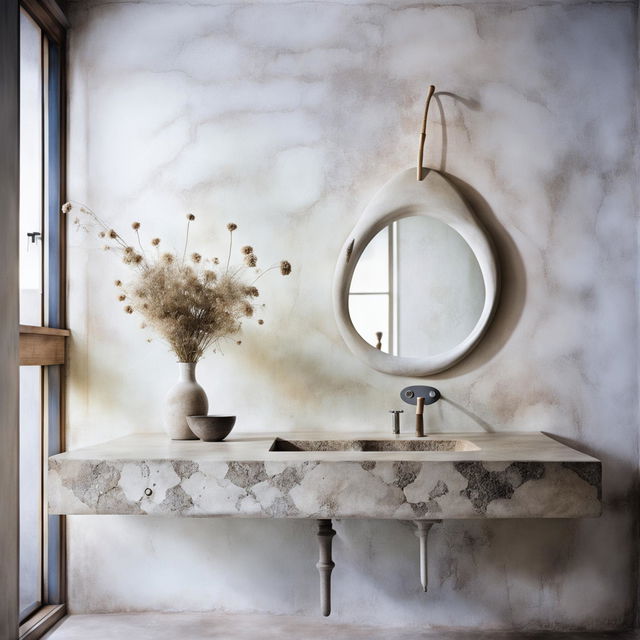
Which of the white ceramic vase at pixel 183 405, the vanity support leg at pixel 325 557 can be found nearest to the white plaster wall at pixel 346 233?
the white ceramic vase at pixel 183 405

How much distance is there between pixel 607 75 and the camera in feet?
8.86

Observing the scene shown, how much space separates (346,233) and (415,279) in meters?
0.32

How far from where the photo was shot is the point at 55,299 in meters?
2.72

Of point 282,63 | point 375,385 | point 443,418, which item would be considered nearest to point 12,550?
point 375,385

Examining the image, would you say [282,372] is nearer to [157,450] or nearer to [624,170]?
[157,450]

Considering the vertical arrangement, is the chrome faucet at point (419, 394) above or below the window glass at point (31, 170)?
below

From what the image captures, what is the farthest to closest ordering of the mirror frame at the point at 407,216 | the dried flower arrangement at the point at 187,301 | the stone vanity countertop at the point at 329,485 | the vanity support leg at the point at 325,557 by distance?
the mirror frame at the point at 407,216 < the dried flower arrangement at the point at 187,301 < the vanity support leg at the point at 325,557 < the stone vanity countertop at the point at 329,485

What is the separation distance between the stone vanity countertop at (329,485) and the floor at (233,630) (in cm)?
71

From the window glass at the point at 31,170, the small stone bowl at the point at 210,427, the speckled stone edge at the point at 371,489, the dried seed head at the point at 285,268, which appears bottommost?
the speckled stone edge at the point at 371,489

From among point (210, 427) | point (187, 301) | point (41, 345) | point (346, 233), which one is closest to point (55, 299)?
point (41, 345)

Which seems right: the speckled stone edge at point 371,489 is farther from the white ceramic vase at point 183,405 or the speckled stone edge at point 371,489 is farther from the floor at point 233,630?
the floor at point 233,630

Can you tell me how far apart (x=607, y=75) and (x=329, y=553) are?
2008mm

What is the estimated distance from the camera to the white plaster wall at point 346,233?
2.67 m

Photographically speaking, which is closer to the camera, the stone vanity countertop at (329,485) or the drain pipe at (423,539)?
the stone vanity countertop at (329,485)
